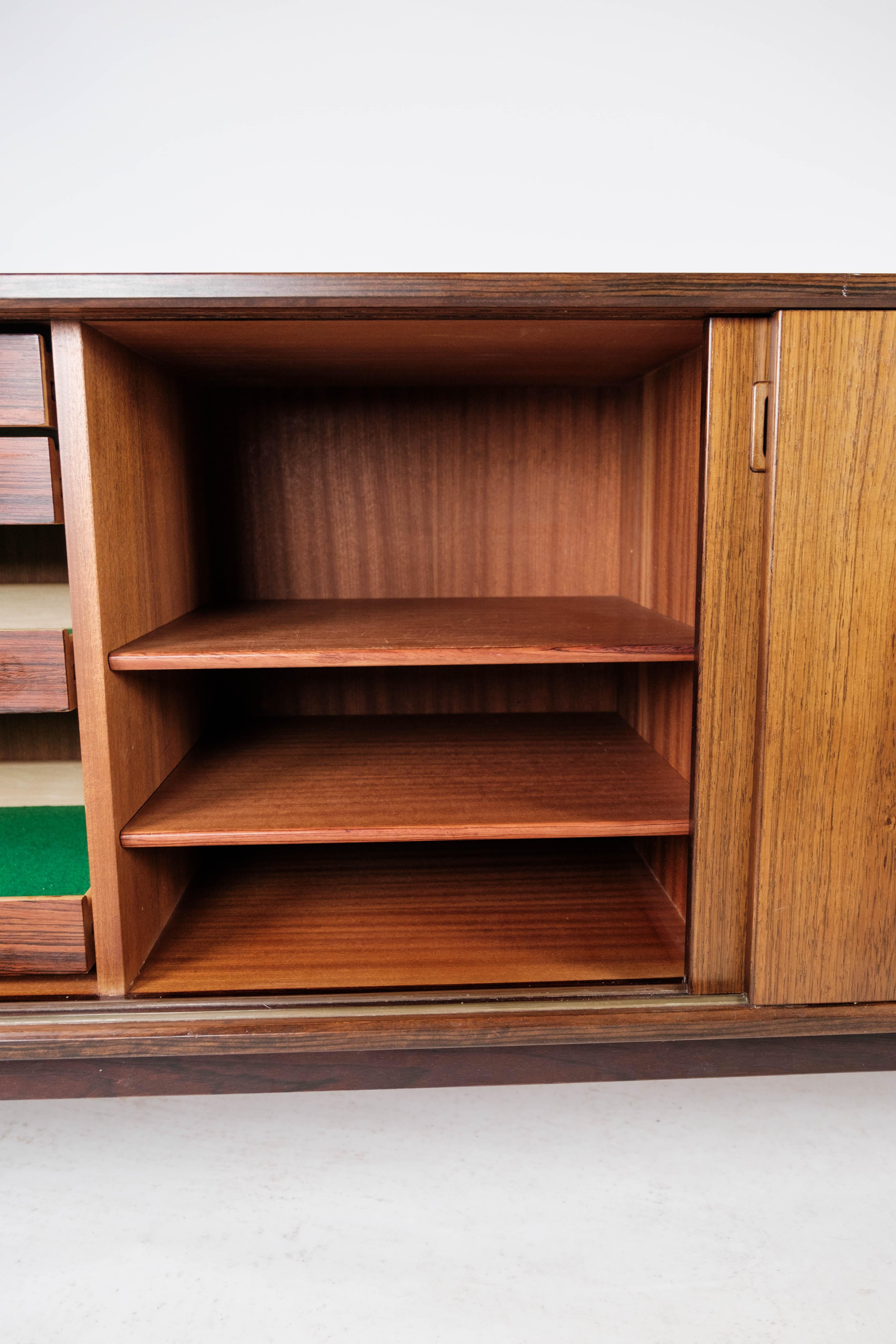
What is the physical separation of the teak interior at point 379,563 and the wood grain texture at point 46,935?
0.02 meters

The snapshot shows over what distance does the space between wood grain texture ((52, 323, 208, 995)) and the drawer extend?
0.06ft

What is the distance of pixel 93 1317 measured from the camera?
37.7 inches

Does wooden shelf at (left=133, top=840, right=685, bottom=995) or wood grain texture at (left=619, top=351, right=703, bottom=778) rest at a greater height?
wood grain texture at (left=619, top=351, right=703, bottom=778)

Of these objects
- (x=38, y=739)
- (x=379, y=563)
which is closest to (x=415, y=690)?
(x=379, y=563)

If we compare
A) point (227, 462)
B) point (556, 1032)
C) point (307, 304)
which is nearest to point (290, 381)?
point (227, 462)

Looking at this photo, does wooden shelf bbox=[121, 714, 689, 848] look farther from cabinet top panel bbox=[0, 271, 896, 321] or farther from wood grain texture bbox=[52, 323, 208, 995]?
cabinet top panel bbox=[0, 271, 896, 321]

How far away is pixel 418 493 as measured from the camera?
1.66 metres

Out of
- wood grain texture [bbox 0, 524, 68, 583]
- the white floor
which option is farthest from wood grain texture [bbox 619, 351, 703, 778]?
wood grain texture [bbox 0, 524, 68, 583]

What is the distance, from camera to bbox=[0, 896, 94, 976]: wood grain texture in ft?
3.57

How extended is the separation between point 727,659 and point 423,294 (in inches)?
21.3

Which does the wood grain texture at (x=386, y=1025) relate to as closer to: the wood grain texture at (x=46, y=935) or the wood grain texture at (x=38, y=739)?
the wood grain texture at (x=46, y=935)

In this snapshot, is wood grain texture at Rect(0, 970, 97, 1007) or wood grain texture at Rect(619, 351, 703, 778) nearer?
wood grain texture at Rect(0, 970, 97, 1007)

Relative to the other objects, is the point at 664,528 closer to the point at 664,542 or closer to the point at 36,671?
the point at 664,542

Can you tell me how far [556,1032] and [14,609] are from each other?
1.07 metres
